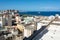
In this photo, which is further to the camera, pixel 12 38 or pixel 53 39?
pixel 12 38

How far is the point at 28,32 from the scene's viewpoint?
662 cm

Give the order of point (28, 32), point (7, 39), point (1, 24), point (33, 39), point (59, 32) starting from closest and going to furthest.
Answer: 1. point (33, 39)
2. point (59, 32)
3. point (28, 32)
4. point (7, 39)
5. point (1, 24)

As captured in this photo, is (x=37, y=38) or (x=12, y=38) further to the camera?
(x=12, y=38)

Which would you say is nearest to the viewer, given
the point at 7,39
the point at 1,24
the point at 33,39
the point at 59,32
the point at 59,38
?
the point at 33,39

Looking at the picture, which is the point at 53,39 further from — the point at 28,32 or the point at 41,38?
the point at 28,32

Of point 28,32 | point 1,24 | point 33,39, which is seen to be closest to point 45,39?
point 33,39

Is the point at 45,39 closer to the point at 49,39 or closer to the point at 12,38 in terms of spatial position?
the point at 49,39

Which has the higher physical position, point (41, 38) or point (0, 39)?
point (41, 38)

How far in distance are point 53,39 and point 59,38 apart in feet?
0.93

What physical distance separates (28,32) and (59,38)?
1.99 meters

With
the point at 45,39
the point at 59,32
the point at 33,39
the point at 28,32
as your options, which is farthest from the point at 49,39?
the point at 28,32

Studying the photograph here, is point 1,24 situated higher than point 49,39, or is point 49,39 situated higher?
point 49,39

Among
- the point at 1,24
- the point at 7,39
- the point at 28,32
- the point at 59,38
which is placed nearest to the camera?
the point at 59,38

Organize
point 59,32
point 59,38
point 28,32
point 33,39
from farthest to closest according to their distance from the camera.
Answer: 1. point 28,32
2. point 59,32
3. point 59,38
4. point 33,39
